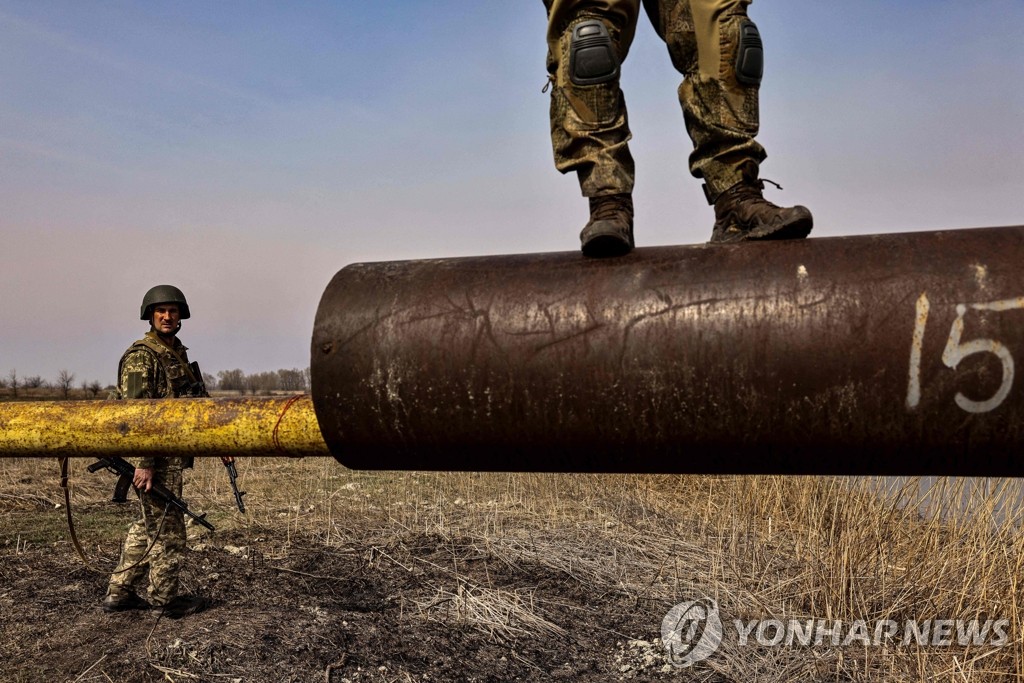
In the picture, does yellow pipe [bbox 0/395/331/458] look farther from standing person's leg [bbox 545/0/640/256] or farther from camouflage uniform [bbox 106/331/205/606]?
camouflage uniform [bbox 106/331/205/606]

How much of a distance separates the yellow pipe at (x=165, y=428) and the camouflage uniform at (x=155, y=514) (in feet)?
12.7

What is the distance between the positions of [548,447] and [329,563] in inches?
→ 224

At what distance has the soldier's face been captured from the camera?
565cm

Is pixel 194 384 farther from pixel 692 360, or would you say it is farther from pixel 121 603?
pixel 692 360

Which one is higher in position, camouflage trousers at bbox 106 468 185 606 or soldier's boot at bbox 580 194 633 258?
soldier's boot at bbox 580 194 633 258

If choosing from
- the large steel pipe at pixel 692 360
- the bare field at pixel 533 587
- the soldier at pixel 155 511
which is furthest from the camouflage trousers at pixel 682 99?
the soldier at pixel 155 511

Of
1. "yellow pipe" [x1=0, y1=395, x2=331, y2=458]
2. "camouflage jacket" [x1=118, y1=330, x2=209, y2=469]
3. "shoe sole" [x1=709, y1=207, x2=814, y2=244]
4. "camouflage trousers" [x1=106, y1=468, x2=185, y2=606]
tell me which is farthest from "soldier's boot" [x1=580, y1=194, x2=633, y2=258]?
"camouflage trousers" [x1=106, y1=468, x2=185, y2=606]

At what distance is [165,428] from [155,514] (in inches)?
171

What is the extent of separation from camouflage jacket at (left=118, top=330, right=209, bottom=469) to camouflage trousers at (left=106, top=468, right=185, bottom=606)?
243mm

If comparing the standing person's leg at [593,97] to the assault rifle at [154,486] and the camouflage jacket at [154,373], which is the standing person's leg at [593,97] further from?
the assault rifle at [154,486]

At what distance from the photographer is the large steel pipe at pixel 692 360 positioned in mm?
1132

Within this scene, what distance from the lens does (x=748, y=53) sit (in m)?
1.88

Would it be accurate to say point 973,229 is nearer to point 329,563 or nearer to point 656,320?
point 656,320

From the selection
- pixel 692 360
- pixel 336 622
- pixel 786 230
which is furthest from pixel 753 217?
pixel 336 622
